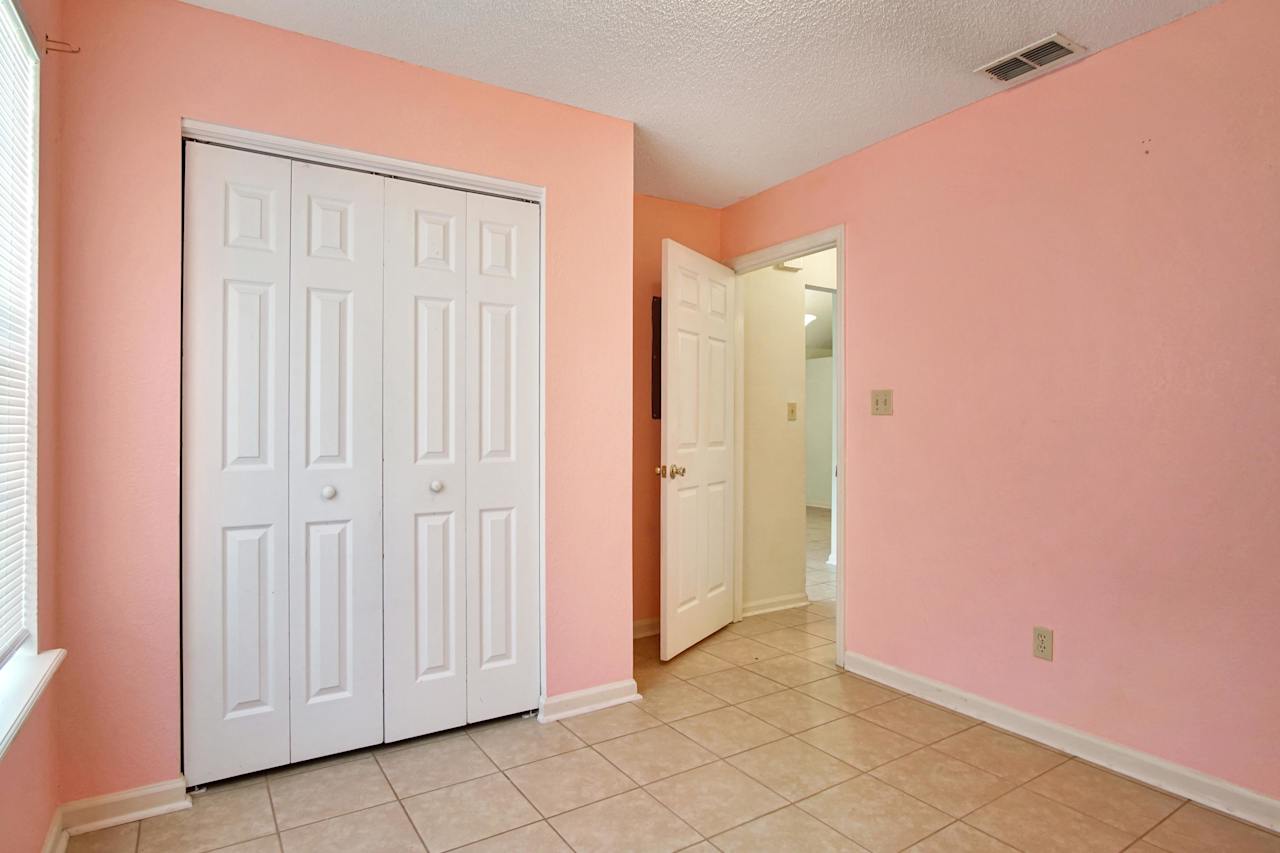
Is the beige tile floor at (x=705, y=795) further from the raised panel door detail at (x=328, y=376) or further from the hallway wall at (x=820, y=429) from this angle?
the hallway wall at (x=820, y=429)

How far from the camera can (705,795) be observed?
2.09 meters

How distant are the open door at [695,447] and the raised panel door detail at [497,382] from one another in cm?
86

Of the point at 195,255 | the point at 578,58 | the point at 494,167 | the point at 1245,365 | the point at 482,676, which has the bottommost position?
the point at 482,676

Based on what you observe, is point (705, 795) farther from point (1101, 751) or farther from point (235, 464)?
point (235, 464)

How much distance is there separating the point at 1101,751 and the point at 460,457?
8.06ft

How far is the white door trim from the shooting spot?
208cm

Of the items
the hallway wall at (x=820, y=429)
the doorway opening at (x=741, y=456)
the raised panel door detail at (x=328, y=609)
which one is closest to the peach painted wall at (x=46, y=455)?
the raised panel door detail at (x=328, y=609)

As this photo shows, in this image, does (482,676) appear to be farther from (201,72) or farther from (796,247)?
(796,247)

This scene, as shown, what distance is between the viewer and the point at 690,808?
2.01 metres

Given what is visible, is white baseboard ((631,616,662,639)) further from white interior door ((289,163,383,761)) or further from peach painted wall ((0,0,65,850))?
peach painted wall ((0,0,65,850))

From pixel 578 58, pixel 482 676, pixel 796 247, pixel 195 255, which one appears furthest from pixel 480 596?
pixel 796 247

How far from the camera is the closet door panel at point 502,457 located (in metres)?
2.54

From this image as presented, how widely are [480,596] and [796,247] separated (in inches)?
92.4

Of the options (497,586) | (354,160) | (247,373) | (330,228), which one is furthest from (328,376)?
(497,586)
